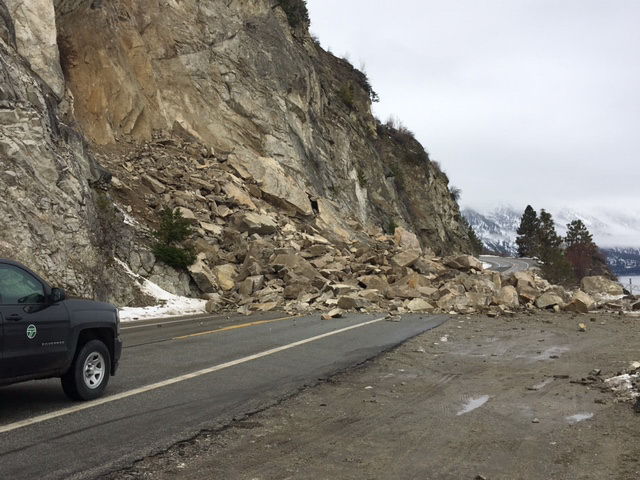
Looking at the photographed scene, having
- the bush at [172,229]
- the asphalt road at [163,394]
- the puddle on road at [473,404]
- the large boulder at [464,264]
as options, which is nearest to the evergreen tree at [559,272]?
the large boulder at [464,264]

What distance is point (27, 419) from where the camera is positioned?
5637 millimetres

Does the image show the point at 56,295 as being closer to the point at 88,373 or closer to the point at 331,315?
the point at 88,373

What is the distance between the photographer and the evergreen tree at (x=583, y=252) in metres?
68.4

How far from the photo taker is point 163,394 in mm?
6883

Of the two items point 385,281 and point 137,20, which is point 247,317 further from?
point 137,20

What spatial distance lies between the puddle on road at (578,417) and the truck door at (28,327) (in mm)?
5384

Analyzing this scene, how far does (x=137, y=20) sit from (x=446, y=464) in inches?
1406

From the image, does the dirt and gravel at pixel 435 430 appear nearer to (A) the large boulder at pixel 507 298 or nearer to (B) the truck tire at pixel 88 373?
(B) the truck tire at pixel 88 373

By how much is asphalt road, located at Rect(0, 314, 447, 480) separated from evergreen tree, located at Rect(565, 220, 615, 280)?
6185 cm

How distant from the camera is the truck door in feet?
17.9

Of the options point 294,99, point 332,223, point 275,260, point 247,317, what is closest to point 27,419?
point 247,317

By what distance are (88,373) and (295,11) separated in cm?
4611

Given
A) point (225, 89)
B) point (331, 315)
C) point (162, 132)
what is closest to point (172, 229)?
point (331, 315)

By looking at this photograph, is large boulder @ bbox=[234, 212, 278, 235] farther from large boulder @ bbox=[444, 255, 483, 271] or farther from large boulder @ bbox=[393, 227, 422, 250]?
large boulder @ bbox=[393, 227, 422, 250]
